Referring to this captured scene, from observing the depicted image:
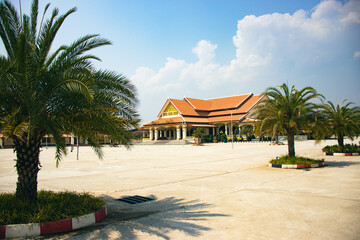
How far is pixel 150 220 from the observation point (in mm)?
5926

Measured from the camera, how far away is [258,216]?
234 inches

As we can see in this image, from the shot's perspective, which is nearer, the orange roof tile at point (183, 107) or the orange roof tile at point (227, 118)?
the orange roof tile at point (227, 118)

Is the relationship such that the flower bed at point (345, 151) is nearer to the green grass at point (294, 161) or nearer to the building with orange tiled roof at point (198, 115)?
the green grass at point (294, 161)

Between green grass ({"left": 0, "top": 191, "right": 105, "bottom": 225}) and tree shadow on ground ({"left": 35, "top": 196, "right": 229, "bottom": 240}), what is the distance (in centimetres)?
39

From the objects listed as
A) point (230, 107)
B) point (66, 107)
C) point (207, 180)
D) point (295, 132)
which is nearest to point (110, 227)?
point (66, 107)

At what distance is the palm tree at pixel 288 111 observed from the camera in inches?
543

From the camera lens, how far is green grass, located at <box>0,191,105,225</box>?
5172 mm

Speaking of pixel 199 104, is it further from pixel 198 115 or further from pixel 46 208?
pixel 46 208

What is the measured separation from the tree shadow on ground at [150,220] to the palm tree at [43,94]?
1662 mm

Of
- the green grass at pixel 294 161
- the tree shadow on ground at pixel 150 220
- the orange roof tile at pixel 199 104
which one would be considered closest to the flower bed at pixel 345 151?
the green grass at pixel 294 161

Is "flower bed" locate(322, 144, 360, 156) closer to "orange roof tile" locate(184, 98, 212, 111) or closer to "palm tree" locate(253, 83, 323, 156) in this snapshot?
"palm tree" locate(253, 83, 323, 156)

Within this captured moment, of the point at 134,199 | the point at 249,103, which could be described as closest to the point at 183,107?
the point at 249,103

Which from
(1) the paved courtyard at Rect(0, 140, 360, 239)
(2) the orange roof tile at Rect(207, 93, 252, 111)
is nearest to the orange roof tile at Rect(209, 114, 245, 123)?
(2) the orange roof tile at Rect(207, 93, 252, 111)

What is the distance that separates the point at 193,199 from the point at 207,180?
10.7ft
